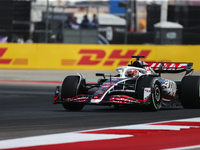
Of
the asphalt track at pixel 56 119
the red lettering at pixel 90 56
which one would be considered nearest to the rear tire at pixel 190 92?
the asphalt track at pixel 56 119

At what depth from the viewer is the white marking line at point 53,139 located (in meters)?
6.39

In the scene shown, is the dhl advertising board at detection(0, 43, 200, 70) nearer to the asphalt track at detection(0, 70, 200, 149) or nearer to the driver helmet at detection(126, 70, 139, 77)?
the asphalt track at detection(0, 70, 200, 149)

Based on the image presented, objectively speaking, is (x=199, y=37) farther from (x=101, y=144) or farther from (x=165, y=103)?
(x=101, y=144)

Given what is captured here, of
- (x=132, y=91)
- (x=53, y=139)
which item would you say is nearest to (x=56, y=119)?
(x=132, y=91)

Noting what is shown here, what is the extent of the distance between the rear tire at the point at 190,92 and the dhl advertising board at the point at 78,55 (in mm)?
15461

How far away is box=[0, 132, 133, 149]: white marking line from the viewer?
21.0ft

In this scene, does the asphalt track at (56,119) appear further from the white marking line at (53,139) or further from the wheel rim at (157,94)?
the wheel rim at (157,94)

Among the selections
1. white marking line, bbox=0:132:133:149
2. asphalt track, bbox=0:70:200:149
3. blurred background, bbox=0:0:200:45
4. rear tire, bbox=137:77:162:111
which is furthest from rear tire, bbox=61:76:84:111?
blurred background, bbox=0:0:200:45

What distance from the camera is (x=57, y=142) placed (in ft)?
21.5

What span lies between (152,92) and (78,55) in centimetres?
1708

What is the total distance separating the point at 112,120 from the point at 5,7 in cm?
2637

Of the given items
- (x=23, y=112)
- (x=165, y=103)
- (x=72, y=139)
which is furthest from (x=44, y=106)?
(x=72, y=139)

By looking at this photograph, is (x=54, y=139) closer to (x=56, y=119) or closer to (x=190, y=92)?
(x=56, y=119)

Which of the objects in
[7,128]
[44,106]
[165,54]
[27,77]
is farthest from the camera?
[165,54]
